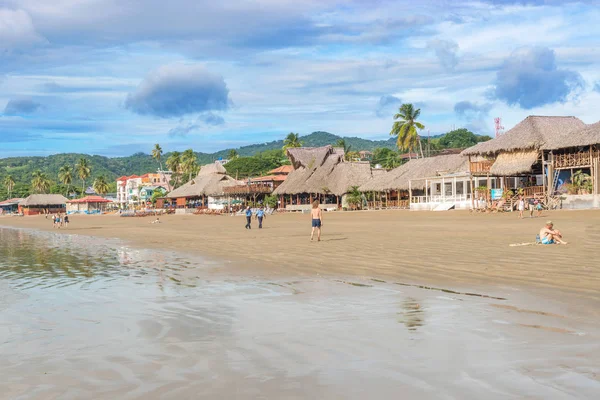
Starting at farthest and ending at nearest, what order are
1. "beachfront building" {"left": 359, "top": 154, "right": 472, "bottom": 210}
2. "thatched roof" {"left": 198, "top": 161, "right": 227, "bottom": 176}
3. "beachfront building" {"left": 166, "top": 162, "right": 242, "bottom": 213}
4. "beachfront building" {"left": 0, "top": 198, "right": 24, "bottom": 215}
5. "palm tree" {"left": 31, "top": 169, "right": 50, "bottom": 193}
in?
"palm tree" {"left": 31, "top": 169, "right": 50, "bottom": 193} < "beachfront building" {"left": 0, "top": 198, "right": 24, "bottom": 215} < "thatched roof" {"left": 198, "top": 161, "right": 227, "bottom": 176} < "beachfront building" {"left": 166, "top": 162, "right": 242, "bottom": 213} < "beachfront building" {"left": 359, "top": 154, "right": 472, "bottom": 210}

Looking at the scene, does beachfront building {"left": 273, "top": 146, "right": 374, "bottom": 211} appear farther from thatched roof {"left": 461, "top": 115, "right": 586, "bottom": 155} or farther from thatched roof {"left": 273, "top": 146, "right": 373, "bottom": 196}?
thatched roof {"left": 461, "top": 115, "right": 586, "bottom": 155}

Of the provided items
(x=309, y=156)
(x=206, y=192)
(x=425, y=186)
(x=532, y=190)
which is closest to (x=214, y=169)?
(x=206, y=192)

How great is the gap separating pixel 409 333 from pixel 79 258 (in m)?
13.8

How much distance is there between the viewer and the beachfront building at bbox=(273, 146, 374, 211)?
6169 cm

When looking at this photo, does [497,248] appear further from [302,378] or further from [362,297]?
[302,378]

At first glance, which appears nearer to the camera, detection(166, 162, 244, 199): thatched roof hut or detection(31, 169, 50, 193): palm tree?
detection(166, 162, 244, 199): thatched roof hut

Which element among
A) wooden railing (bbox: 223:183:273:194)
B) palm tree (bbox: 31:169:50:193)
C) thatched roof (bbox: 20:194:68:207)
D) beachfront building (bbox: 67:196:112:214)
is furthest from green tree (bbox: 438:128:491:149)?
palm tree (bbox: 31:169:50:193)

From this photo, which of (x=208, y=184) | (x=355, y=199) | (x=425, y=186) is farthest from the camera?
(x=208, y=184)

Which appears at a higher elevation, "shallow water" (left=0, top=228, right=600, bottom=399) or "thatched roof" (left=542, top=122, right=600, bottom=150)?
"thatched roof" (left=542, top=122, right=600, bottom=150)

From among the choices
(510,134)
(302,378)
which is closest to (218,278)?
(302,378)

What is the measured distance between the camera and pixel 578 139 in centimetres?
3762

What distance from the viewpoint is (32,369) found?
530cm

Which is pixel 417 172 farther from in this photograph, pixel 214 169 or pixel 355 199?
pixel 214 169

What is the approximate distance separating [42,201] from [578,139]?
318ft
